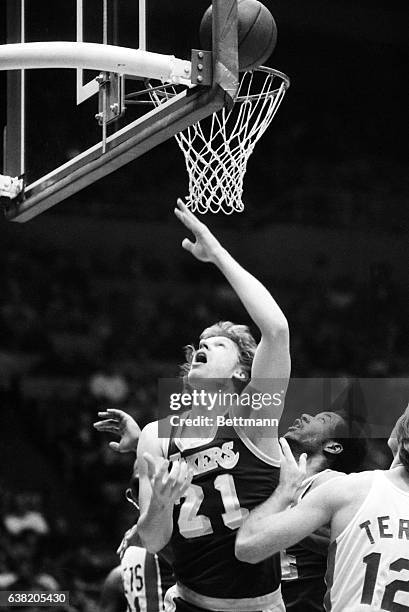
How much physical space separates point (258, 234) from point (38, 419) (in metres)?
1.94

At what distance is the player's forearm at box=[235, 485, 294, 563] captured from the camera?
3307mm

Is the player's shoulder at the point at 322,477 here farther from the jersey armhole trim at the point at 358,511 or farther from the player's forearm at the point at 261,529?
the jersey armhole trim at the point at 358,511

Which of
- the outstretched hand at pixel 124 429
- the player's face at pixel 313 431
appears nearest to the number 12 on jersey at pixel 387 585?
the player's face at pixel 313 431

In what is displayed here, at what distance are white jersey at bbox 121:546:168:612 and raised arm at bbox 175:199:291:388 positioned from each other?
1.14 meters

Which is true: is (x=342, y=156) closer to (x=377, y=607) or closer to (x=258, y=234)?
(x=258, y=234)

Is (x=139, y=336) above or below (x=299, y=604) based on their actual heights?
above

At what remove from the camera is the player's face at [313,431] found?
4418 mm

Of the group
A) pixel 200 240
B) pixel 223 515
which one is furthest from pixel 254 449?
pixel 200 240

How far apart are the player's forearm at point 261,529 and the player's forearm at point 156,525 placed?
355mm

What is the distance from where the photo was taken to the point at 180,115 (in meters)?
3.64

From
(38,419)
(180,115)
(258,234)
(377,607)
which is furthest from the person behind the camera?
(258,234)

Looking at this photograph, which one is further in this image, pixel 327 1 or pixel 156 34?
pixel 327 1

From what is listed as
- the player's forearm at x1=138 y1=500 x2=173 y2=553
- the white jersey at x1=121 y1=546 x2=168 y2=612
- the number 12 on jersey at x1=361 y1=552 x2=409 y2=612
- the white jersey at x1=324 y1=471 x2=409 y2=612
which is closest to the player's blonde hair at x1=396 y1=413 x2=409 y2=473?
the white jersey at x1=324 y1=471 x2=409 y2=612

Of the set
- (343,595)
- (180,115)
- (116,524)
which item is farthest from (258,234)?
(343,595)
